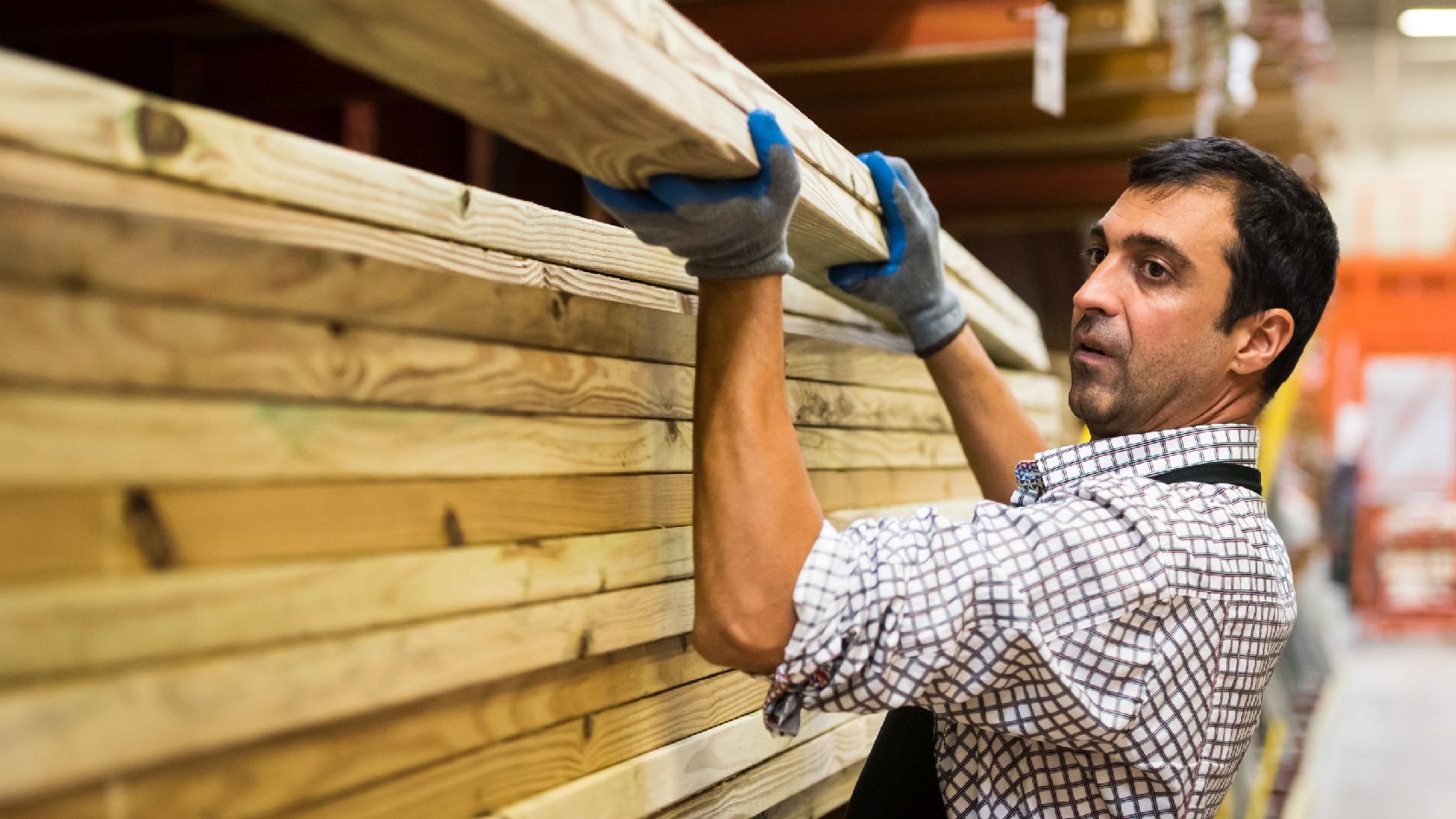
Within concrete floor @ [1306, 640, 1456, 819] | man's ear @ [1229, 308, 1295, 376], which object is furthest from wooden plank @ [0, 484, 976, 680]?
concrete floor @ [1306, 640, 1456, 819]

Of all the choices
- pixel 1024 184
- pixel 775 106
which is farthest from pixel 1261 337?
pixel 1024 184

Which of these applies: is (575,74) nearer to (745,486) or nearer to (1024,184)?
(745,486)

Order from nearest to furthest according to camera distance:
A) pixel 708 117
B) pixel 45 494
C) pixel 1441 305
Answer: pixel 45 494 → pixel 708 117 → pixel 1441 305

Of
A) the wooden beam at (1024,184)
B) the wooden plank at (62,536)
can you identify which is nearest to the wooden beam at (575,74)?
the wooden plank at (62,536)

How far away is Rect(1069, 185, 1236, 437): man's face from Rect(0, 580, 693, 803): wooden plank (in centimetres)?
105

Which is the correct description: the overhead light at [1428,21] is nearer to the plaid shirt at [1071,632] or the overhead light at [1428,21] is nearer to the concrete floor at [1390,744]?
the concrete floor at [1390,744]

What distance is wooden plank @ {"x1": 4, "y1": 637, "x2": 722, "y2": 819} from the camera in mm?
1123

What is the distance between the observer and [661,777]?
1905mm

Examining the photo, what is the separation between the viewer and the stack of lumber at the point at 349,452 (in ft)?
3.44

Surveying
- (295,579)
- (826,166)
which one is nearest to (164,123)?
(295,579)

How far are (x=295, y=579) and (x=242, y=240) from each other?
0.33m

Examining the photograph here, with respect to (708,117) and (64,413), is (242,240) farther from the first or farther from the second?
(708,117)

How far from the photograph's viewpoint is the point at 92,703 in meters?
1.04

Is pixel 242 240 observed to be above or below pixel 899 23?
below
